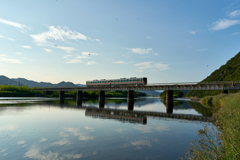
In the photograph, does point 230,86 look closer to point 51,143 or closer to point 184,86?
point 184,86

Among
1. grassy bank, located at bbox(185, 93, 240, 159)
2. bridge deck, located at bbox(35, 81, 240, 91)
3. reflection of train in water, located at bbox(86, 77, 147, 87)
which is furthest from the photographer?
reflection of train in water, located at bbox(86, 77, 147, 87)

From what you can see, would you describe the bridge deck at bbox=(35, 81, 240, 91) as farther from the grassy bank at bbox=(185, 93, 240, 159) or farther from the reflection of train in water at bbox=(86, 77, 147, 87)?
the grassy bank at bbox=(185, 93, 240, 159)

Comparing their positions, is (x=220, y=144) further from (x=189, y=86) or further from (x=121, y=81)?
(x=121, y=81)

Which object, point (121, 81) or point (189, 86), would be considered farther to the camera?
point (121, 81)

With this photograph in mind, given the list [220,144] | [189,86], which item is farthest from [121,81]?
[220,144]

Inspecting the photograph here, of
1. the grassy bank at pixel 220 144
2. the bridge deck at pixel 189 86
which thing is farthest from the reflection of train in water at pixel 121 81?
the grassy bank at pixel 220 144

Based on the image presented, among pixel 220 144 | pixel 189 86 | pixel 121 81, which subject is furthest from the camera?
pixel 121 81

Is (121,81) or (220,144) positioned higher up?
(121,81)

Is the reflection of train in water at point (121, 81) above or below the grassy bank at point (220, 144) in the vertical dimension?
above

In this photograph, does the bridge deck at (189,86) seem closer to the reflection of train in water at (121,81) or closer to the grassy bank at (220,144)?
the reflection of train in water at (121,81)

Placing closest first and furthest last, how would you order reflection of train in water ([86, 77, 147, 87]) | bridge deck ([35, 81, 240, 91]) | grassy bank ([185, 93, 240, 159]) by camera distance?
grassy bank ([185, 93, 240, 159])
bridge deck ([35, 81, 240, 91])
reflection of train in water ([86, 77, 147, 87])

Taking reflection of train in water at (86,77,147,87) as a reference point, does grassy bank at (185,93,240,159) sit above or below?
below

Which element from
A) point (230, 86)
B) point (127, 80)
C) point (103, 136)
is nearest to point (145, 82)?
point (127, 80)

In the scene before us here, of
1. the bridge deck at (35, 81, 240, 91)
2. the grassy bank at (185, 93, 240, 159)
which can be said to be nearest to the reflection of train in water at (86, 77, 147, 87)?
the bridge deck at (35, 81, 240, 91)
